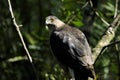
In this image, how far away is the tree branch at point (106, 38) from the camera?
876 centimetres

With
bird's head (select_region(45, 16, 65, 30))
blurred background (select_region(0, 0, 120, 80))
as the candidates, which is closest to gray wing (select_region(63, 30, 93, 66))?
blurred background (select_region(0, 0, 120, 80))

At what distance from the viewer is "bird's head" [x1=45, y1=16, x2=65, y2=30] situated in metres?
9.89

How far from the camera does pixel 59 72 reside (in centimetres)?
893

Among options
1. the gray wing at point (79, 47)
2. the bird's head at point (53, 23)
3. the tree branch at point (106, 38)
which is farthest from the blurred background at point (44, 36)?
the tree branch at point (106, 38)

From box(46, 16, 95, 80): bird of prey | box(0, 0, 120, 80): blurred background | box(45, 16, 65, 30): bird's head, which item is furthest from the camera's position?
box(45, 16, 65, 30): bird's head

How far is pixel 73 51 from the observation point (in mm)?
8984

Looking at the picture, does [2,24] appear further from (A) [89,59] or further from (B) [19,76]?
(A) [89,59]

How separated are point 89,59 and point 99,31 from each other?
201cm

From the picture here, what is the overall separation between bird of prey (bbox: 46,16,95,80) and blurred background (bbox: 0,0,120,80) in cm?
14

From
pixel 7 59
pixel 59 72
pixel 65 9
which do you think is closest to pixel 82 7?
pixel 65 9

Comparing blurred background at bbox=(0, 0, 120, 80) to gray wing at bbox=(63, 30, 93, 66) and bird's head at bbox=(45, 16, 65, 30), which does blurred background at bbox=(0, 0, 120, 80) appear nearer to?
bird's head at bbox=(45, 16, 65, 30)

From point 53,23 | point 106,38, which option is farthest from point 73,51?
point 53,23

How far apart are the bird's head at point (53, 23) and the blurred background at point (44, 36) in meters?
0.07

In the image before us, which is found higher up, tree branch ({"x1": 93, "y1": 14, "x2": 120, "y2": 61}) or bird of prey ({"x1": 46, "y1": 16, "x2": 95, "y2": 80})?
tree branch ({"x1": 93, "y1": 14, "x2": 120, "y2": 61})
